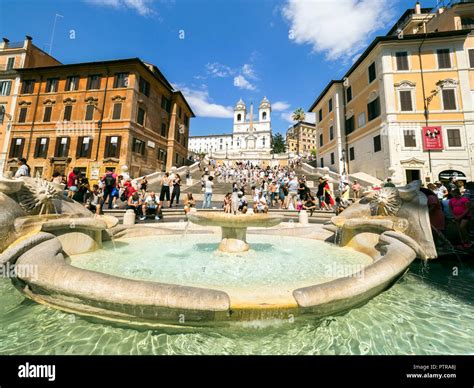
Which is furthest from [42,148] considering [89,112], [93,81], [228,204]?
[228,204]

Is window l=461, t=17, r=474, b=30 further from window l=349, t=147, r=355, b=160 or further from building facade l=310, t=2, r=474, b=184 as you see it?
window l=349, t=147, r=355, b=160

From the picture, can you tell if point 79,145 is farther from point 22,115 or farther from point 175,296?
point 175,296

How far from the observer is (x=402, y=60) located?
2131 cm

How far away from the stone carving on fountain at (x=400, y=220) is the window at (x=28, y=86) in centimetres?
3930

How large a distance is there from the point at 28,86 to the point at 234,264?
39204 mm

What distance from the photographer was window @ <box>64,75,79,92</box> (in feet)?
89.7

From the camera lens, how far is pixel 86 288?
7.02 ft

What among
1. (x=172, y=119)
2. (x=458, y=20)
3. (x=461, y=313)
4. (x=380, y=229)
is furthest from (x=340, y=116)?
(x=461, y=313)

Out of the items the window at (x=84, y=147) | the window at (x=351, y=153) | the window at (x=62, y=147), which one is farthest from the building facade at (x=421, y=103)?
the window at (x=62, y=147)

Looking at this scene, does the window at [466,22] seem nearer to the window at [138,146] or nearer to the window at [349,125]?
the window at [349,125]

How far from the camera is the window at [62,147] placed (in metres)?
26.0

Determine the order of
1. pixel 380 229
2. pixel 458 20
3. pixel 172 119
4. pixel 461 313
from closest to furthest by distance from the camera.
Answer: pixel 461 313 → pixel 380 229 → pixel 458 20 → pixel 172 119
